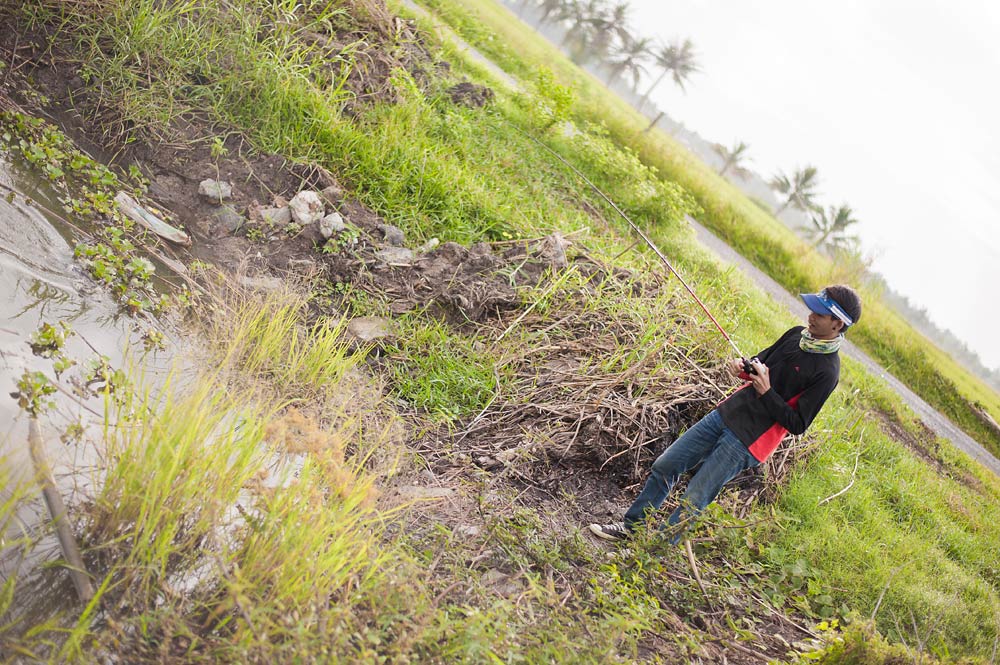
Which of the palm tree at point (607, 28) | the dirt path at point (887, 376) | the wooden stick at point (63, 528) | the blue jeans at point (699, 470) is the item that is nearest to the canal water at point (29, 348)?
the wooden stick at point (63, 528)

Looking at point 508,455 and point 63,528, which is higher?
point 508,455

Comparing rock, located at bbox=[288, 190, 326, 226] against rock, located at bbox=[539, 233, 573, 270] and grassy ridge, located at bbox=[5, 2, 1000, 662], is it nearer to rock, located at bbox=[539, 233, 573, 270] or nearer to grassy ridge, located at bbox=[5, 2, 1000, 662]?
grassy ridge, located at bbox=[5, 2, 1000, 662]

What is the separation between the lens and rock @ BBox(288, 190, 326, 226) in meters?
4.55

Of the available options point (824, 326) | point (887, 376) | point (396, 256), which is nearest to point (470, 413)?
point (396, 256)

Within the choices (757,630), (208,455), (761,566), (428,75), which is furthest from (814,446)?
(428,75)

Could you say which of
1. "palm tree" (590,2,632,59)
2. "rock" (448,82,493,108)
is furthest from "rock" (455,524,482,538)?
"palm tree" (590,2,632,59)

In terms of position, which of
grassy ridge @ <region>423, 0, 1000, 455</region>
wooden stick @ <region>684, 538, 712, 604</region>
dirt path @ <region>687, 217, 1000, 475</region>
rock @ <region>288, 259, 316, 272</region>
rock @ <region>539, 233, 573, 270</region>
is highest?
grassy ridge @ <region>423, 0, 1000, 455</region>

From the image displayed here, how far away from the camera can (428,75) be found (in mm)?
7219

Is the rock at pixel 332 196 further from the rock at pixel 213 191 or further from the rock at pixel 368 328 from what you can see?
the rock at pixel 368 328

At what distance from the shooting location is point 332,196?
15.8ft

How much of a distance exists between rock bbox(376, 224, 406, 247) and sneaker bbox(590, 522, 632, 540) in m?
2.63

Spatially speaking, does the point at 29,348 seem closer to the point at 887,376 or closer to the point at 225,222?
the point at 225,222

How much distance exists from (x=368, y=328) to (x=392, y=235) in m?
1.11

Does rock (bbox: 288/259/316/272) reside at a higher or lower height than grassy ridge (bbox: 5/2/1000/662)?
lower
